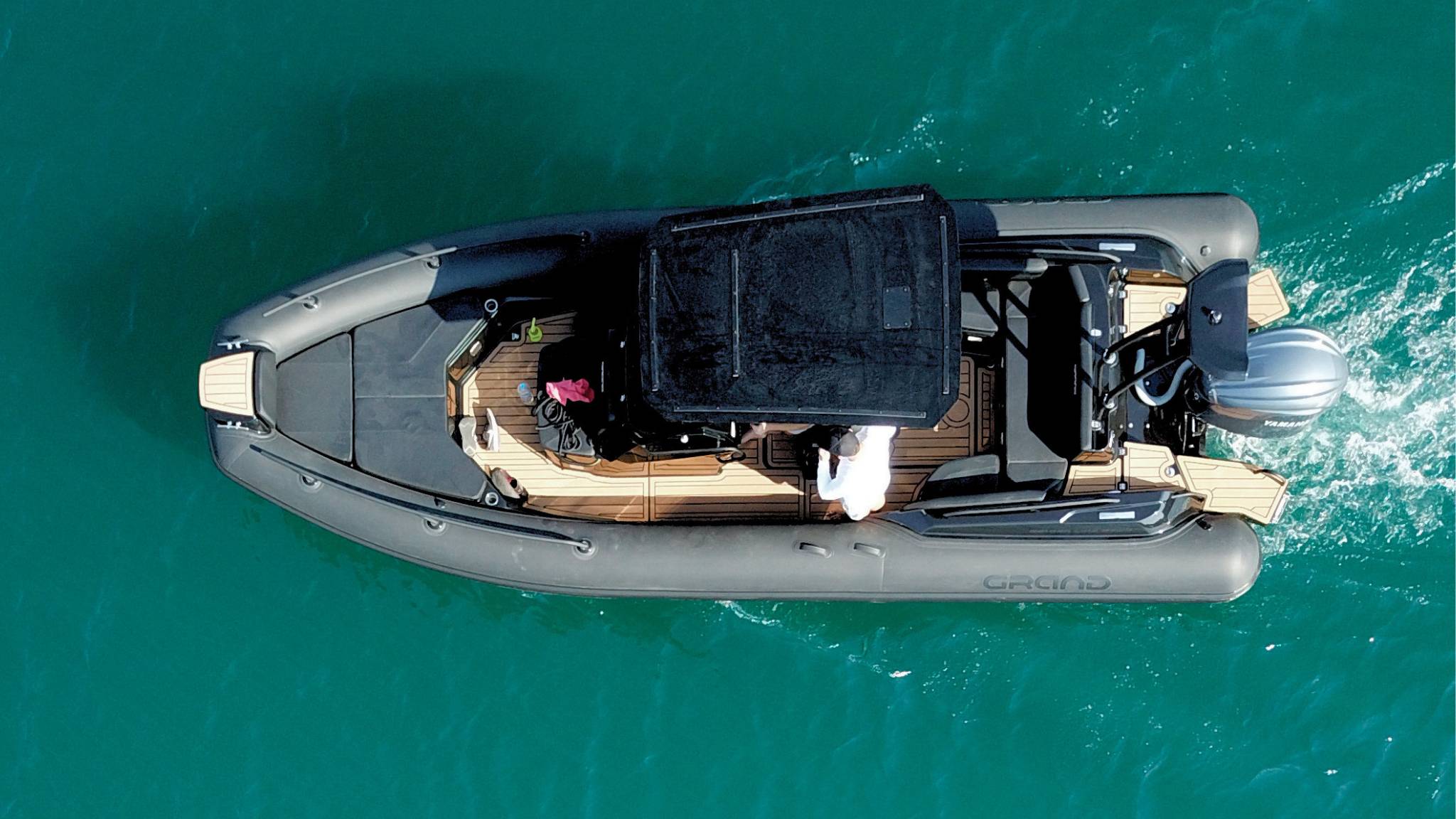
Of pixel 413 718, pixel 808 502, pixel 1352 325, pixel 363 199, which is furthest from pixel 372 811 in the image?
pixel 1352 325

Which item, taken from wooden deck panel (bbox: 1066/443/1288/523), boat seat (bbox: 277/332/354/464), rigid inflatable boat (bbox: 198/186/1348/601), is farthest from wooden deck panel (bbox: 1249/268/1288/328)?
boat seat (bbox: 277/332/354/464)

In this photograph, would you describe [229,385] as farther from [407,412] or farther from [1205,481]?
[1205,481]

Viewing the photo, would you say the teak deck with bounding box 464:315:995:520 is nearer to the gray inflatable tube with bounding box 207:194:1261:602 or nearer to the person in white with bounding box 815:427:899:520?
the gray inflatable tube with bounding box 207:194:1261:602

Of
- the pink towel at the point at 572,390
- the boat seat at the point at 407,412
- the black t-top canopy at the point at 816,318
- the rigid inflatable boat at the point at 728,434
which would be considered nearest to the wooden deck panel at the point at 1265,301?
the rigid inflatable boat at the point at 728,434

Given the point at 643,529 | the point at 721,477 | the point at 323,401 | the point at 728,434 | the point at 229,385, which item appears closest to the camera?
the point at 728,434

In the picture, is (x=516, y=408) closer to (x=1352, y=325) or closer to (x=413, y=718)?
(x=413, y=718)

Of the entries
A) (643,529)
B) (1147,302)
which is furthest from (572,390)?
(1147,302)
